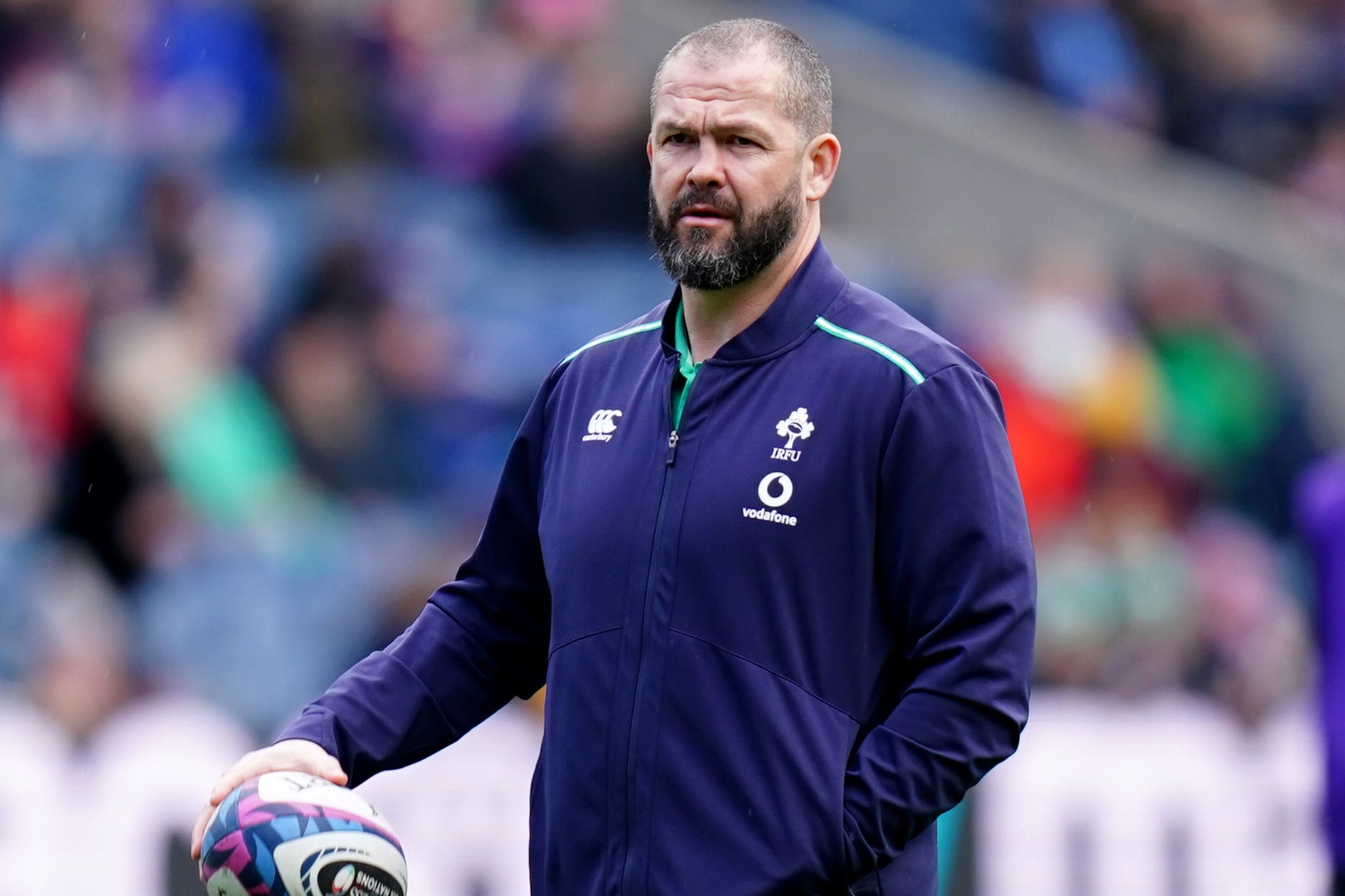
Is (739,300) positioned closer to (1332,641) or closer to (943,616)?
(943,616)

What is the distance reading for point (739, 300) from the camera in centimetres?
371

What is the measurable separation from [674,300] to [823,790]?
97 centimetres

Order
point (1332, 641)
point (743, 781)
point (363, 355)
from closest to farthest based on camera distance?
1. point (743, 781)
2. point (1332, 641)
3. point (363, 355)

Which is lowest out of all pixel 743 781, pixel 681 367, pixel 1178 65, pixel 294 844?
pixel 294 844

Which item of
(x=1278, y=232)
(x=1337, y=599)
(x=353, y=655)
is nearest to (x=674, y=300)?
(x=1337, y=599)

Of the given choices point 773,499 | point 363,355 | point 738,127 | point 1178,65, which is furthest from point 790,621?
point 1178,65

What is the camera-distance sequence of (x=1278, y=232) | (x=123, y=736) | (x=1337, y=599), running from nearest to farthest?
1. (x=1337, y=599)
2. (x=123, y=736)
3. (x=1278, y=232)

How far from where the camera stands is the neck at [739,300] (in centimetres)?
370

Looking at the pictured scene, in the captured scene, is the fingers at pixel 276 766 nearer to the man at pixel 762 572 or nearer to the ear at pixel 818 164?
the man at pixel 762 572

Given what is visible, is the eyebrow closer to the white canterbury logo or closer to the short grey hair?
the short grey hair

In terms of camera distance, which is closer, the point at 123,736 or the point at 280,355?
the point at 123,736

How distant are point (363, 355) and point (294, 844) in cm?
542

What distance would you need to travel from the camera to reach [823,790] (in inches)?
133

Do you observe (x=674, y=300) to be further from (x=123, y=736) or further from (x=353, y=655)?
(x=353, y=655)
